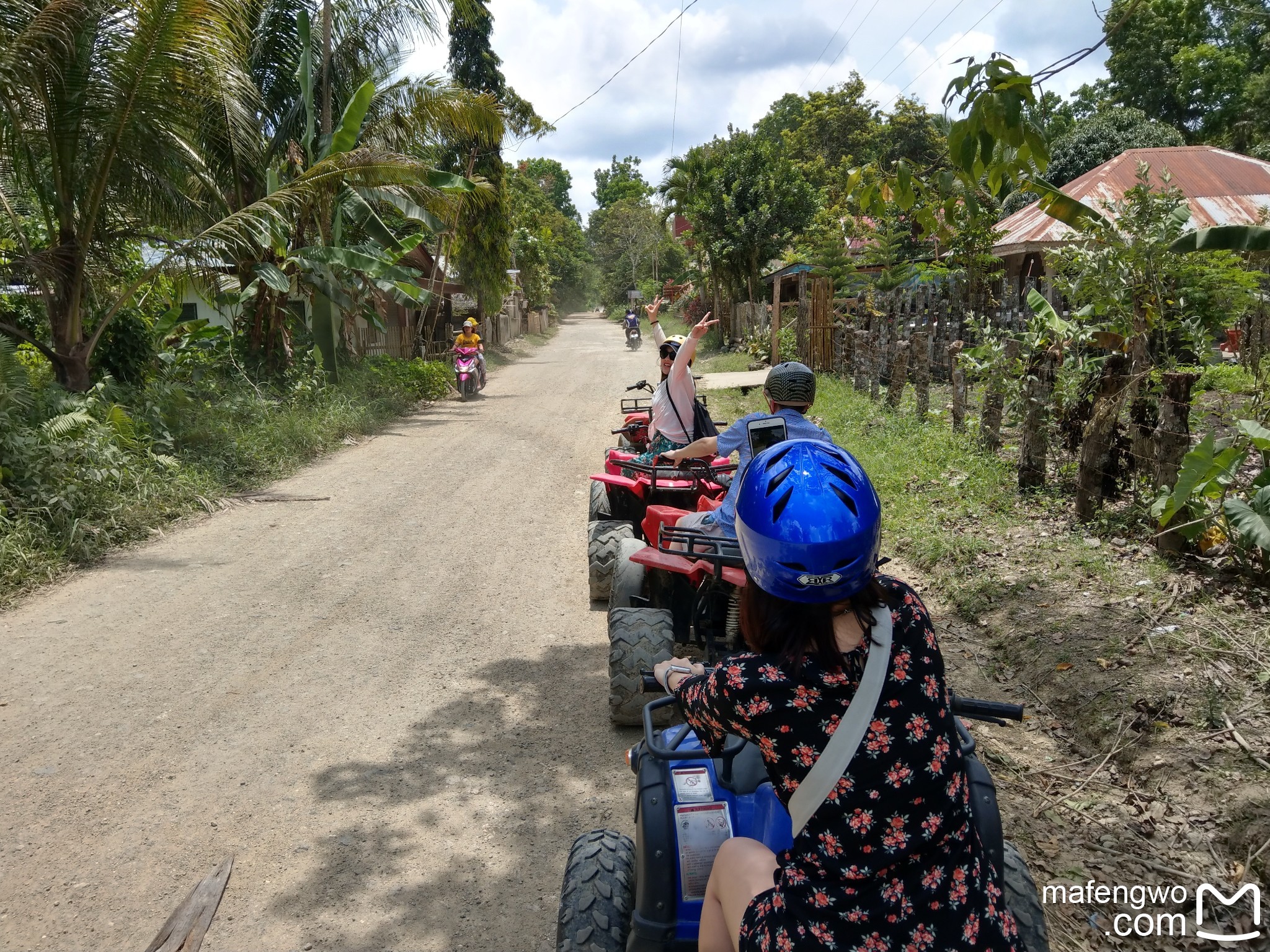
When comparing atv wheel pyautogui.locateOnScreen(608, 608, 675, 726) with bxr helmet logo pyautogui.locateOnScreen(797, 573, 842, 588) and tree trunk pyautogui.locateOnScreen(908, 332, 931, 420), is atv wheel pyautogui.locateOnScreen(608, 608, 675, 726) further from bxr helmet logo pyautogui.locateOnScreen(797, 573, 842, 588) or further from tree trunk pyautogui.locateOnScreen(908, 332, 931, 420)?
tree trunk pyautogui.locateOnScreen(908, 332, 931, 420)

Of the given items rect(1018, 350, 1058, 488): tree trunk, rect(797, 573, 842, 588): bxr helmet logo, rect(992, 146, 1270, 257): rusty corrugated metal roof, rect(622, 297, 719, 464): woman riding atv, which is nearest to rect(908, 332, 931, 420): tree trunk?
rect(1018, 350, 1058, 488): tree trunk

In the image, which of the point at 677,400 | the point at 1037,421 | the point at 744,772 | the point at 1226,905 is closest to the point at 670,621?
the point at 744,772

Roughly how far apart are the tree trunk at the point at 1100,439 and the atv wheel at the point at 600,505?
10.7 feet

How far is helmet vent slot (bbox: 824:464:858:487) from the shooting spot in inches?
75.1

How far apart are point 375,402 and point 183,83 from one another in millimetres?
7037

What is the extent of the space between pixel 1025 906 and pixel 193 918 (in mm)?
2672

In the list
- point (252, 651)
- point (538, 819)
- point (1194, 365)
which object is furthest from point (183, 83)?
point (1194, 365)

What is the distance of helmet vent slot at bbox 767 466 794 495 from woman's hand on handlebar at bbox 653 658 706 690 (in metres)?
0.60

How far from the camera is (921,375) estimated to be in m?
10.5

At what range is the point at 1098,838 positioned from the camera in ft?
11.4

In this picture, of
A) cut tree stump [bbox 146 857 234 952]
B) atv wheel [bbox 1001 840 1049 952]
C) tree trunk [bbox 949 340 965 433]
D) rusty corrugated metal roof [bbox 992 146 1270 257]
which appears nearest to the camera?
atv wheel [bbox 1001 840 1049 952]

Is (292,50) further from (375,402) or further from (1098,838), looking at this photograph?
(1098,838)

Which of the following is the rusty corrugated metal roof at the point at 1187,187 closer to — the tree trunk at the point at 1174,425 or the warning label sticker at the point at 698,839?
the tree trunk at the point at 1174,425

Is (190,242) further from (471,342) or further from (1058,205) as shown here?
(471,342)
